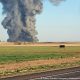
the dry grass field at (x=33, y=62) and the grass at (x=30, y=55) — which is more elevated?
the grass at (x=30, y=55)

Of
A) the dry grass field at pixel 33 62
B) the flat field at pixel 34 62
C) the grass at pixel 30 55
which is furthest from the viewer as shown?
the grass at pixel 30 55

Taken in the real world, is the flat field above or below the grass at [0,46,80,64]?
below

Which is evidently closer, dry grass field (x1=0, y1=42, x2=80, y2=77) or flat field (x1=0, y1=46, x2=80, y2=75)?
dry grass field (x1=0, y1=42, x2=80, y2=77)

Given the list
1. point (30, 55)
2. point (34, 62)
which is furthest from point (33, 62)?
point (30, 55)

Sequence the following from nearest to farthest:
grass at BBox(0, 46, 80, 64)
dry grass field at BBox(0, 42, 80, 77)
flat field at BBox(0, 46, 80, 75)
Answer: dry grass field at BBox(0, 42, 80, 77) < flat field at BBox(0, 46, 80, 75) < grass at BBox(0, 46, 80, 64)

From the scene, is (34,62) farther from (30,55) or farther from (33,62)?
(30,55)

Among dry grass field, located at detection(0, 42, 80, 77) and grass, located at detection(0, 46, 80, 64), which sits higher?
grass, located at detection(0, 46, 80, 64)

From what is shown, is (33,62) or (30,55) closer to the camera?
(33,62)

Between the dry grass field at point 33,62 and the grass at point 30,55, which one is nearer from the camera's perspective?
the dry grass field at point 33,62

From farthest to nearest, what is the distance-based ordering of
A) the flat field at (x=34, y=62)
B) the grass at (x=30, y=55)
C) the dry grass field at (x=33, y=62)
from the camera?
the grass at (x=30, y=55), the flat field at (x=34, y=62), the dry grass field at (x=33, y=62)

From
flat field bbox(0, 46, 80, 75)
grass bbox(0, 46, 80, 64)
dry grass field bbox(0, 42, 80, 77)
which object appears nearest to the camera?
dry grass field bbox(0, 42, 80, 77)

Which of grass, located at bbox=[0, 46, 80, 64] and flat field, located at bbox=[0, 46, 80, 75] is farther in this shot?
grass, located at bbox=[0, 46, 80, 64]

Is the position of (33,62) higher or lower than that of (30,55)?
lower

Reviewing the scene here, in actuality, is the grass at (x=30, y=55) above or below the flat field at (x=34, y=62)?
above
